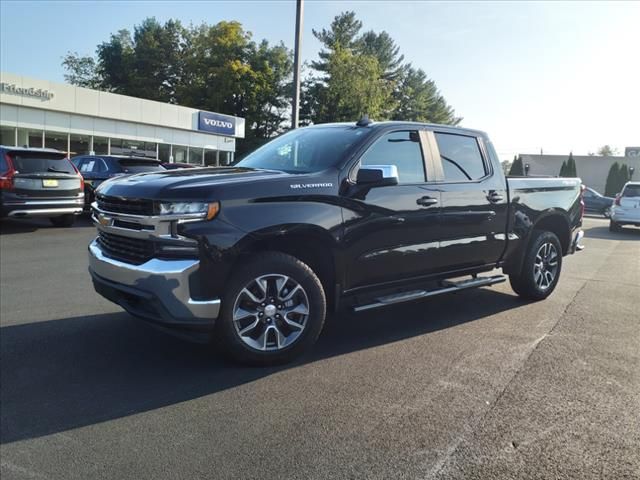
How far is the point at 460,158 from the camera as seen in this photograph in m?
5.50

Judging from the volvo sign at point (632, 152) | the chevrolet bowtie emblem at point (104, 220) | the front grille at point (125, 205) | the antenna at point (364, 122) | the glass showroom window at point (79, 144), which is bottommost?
the chevrolet bowtie emblem at point (104, 220)

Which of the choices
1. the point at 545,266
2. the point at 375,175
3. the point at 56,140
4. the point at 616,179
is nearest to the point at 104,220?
the point at 375,175

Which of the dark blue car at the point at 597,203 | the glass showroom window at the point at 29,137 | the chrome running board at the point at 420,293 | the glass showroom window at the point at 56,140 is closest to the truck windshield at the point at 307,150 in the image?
the chrome running board at the point at 420,293

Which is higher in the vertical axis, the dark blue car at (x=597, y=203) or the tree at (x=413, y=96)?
the tree at (x=413, y=96)

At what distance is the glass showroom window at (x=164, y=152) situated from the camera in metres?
32.7

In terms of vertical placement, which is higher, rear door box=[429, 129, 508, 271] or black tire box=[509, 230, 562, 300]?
rear door box=[429, 129, 508, 271]

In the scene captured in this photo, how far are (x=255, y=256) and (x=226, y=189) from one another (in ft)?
1.74

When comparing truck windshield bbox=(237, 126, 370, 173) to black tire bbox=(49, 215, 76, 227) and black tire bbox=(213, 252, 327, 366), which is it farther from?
black tire bbox=(49, 215, 76, 227)

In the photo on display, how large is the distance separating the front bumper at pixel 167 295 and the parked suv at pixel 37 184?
26.7 feet

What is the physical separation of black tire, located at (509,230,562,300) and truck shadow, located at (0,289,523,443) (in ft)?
2.78

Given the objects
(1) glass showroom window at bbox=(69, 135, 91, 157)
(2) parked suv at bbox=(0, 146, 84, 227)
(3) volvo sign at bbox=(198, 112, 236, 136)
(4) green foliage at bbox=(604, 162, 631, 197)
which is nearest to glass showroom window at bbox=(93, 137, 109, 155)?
(1) glass showroom window at bbox=(69, 135, 91, 157)

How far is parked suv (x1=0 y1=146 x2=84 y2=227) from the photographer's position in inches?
410

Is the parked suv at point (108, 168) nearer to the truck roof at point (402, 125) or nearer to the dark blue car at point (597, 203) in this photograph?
the truck roof at point (402, 125)

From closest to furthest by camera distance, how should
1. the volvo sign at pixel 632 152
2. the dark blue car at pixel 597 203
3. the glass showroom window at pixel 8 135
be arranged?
the glass showroom window at pixel 8 135 < the dark blue car at pixel 597 203 < the volvo sign at pixel 632 152
